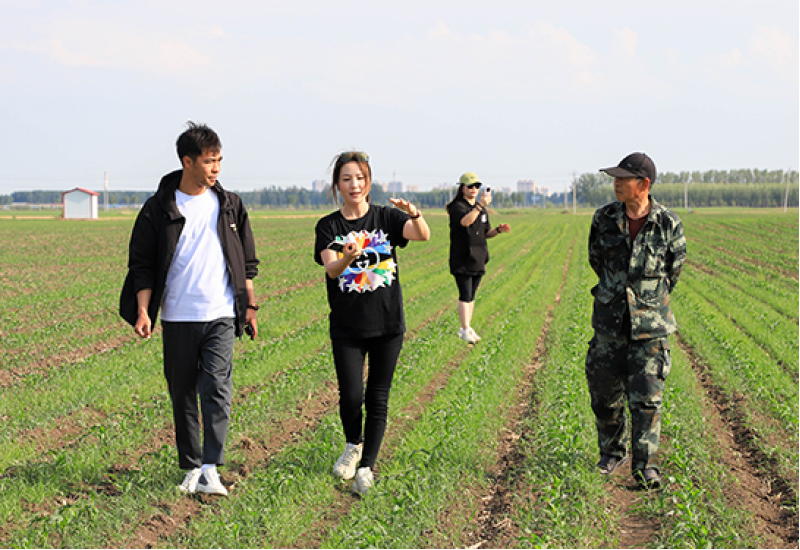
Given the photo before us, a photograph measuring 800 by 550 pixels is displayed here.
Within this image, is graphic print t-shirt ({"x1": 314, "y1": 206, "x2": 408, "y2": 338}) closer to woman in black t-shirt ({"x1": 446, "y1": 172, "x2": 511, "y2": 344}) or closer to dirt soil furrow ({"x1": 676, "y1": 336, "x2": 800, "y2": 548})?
dirt soil furrow ({"x1": 676, "y1": 336, "x2": 800, "y2": 548})

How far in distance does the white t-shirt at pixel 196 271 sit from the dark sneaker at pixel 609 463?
3.05 metres

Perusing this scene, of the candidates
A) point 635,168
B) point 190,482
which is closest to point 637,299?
point 635,168

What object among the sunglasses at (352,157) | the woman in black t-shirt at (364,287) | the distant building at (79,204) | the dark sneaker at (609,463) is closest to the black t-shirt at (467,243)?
the dark sneaker at (609,463)

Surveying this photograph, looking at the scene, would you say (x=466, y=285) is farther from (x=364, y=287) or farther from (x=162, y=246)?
(x=162, y=246)

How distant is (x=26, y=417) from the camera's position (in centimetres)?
684

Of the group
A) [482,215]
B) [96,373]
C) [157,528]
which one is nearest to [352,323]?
[157,528]

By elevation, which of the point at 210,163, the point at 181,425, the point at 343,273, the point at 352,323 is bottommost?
the point at 181,425

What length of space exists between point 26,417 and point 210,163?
3644mm

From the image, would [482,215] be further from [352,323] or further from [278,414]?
[352,323]

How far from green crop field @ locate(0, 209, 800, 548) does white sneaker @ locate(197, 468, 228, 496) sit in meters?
0.07

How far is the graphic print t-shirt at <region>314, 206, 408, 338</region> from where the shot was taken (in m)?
5.05

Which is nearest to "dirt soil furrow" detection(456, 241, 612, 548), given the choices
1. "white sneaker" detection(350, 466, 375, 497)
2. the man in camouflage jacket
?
"white sneaker" detection(350, 466, 375, 497)

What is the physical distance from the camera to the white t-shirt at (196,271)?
4.88 metres

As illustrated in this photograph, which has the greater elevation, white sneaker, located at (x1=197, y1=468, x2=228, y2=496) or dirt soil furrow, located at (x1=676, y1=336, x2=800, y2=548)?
white sneaker, located at (x1=197, y1=468, x2=228, y2=496)
